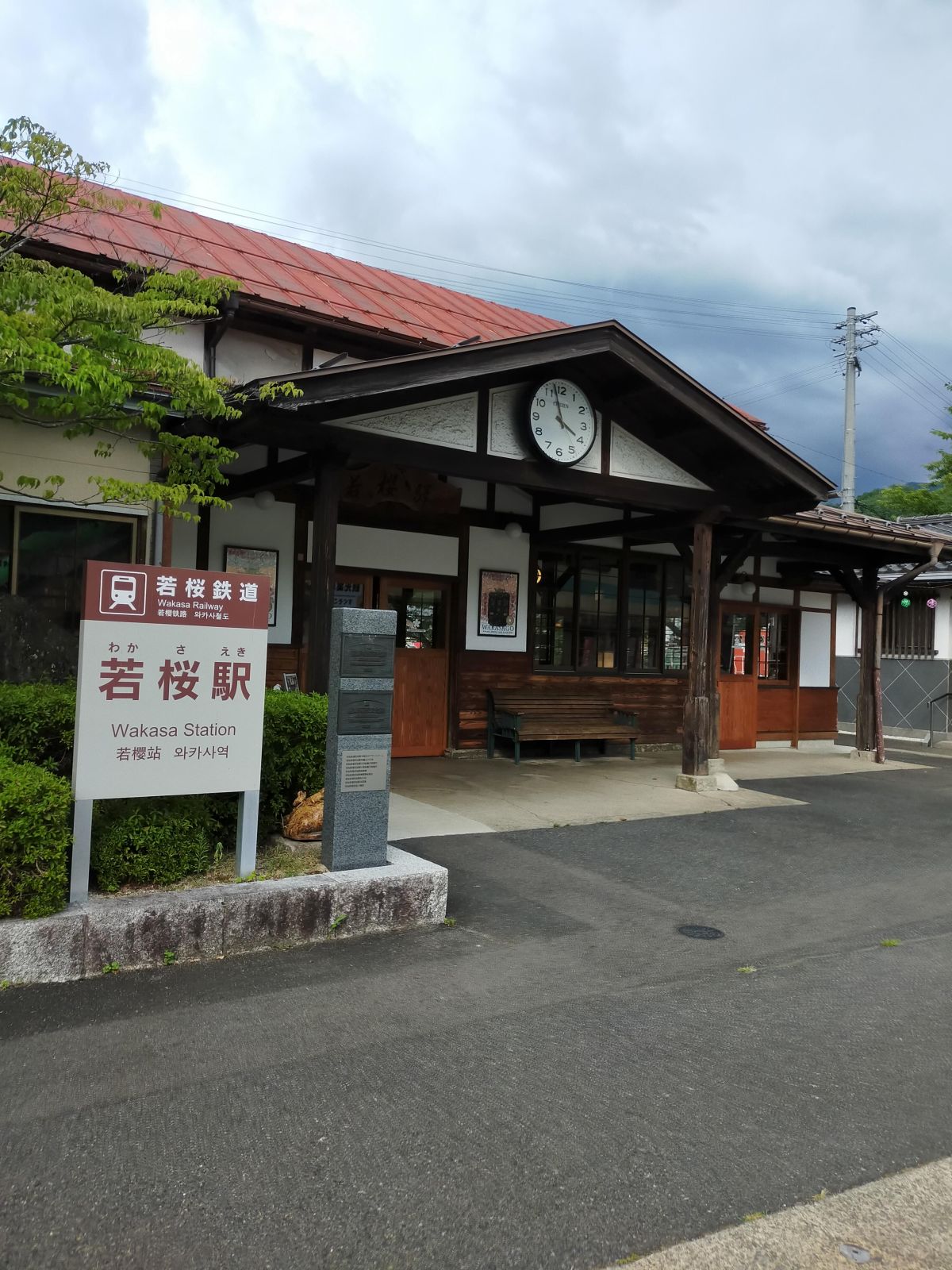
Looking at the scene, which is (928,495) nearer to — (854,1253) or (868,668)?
(868,668)

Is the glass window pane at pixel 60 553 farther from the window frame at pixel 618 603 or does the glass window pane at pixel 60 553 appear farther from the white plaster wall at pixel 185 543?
the window frame at pixel 618 603

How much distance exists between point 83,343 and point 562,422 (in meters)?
4.62

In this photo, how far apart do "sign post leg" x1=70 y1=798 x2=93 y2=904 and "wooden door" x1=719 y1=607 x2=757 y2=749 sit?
11.4 metres

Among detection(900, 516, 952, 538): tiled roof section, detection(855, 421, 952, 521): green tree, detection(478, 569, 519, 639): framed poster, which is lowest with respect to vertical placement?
detection(478, 569, 519, 639): framed poster

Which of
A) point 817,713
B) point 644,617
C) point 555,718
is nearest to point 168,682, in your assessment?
point 555,718

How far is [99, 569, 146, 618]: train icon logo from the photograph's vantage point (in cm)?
465

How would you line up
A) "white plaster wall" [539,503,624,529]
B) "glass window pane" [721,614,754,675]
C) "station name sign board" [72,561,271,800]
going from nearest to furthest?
"station name sign board" [72,561,271,800], "white plaster wall" [539,503,624,529], "glass window pane" [721,614,754,675]

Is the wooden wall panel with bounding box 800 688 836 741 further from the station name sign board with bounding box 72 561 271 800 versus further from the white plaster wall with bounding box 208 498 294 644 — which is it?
the station name sign board with bounding box 72 561 271 800

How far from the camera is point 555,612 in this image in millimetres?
12805

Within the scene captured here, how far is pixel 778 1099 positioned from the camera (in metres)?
3.45

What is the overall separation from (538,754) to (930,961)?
726 cm

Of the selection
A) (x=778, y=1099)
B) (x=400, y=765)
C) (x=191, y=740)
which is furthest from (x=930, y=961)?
(x=400, y=765)

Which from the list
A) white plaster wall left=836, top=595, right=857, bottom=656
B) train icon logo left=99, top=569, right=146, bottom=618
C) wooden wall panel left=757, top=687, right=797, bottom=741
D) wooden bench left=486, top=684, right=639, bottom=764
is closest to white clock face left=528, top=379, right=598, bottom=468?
wooden bench left=486, top=684, right=639, bottom=764

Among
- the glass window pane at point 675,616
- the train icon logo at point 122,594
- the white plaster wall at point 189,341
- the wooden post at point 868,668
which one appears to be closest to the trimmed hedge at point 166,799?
the train icon logo at point 122,594
